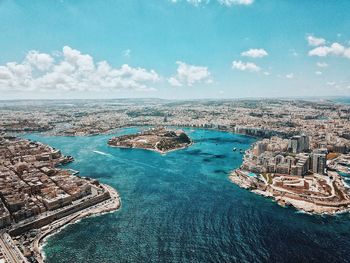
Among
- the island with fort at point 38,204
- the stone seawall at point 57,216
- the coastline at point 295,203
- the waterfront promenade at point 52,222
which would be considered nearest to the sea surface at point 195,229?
the waterfront promenade at point 52,222

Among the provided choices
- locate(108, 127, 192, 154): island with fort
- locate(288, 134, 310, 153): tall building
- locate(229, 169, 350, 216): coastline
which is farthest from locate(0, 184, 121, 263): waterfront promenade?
locate(288, 134, 310, 153): tall building

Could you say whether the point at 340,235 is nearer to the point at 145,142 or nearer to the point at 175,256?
the point at 175,256

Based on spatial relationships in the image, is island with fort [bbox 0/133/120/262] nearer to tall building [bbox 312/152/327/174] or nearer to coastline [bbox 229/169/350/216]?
coastline [bbox 229/169/350/216]

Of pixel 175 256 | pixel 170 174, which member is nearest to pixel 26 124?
pixel 170 174

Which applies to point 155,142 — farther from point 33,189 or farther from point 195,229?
point 195,229

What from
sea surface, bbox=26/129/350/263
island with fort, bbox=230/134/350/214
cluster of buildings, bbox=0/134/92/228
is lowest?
sea surface, bbox=26/129/350/263

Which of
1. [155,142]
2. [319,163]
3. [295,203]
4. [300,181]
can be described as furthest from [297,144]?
[155,142]
